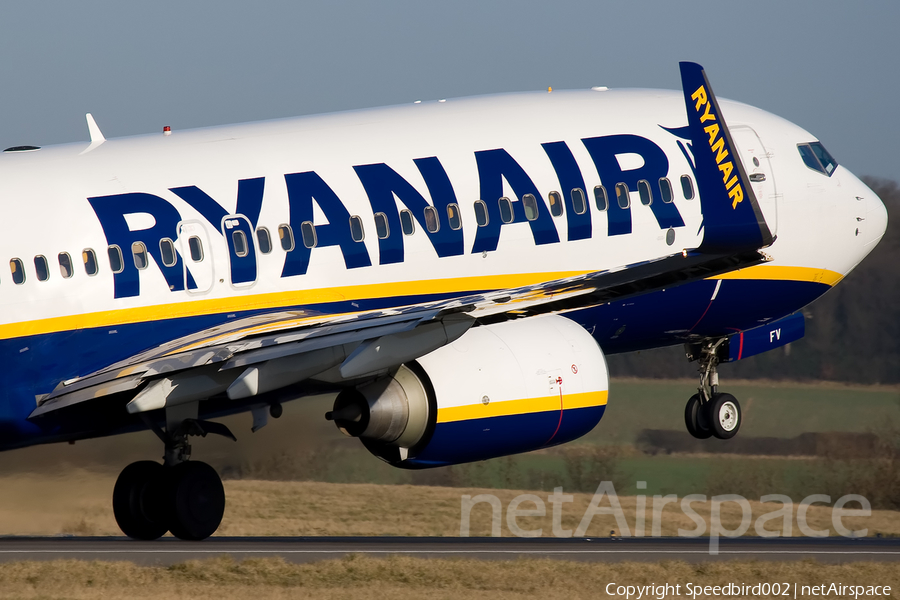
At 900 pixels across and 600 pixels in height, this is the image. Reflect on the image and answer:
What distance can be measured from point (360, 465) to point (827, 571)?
14200mm

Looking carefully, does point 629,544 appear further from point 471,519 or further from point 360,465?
point 360,465

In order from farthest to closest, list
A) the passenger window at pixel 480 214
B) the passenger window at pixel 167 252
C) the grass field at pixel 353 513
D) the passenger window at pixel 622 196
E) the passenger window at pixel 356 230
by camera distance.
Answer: the grass field at pixel 353 513, the passenger window at pixel 622 196, the passenger window at pixel 480 214, the passenger window at pixel 356 230, the passenger window at pixel 167 252

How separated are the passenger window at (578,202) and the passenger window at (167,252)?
20.5 feet

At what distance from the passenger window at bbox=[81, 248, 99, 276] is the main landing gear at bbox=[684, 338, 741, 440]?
11.1m

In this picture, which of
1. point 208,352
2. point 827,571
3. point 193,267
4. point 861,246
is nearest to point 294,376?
point 208,352

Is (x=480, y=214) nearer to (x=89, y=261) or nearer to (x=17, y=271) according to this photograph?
(x=89, y=261)

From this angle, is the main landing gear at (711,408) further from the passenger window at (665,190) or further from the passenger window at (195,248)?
the passenger window at (195,248)

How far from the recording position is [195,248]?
1869 cm

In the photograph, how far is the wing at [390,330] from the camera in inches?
606

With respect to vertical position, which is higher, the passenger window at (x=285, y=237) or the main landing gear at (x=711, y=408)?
the passenger window at (x=285, y=237)

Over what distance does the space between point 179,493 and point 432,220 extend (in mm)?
5270

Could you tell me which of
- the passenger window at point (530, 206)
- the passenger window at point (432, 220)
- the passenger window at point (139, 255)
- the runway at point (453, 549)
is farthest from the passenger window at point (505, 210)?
the passenger window at point (139, 255)

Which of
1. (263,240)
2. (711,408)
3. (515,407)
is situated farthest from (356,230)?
(711,408)

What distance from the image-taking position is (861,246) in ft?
81.1
